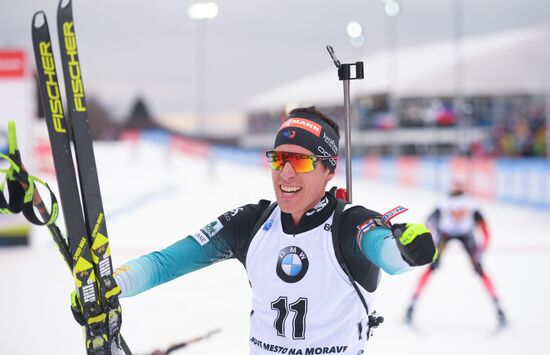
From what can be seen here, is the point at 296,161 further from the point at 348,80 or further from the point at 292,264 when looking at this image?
the point at 348,80

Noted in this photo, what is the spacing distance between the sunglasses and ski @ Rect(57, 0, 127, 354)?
0.80 m

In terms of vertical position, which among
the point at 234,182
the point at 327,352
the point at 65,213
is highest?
the point at 65,213

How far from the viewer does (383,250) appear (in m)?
2.42

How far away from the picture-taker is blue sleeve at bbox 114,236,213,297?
2734 mm

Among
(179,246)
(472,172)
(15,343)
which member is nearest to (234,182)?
(472,172)

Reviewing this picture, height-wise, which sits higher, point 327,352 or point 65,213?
point 65,213

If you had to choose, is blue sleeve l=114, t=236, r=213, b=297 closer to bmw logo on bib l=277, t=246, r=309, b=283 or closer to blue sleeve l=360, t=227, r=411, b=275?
bmw logo on bib l=277, t=246, r=309, b=283

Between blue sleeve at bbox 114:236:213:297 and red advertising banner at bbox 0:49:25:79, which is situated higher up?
red advertising banner at bbox 0:49:25:79

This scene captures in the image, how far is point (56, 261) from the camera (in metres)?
12.8

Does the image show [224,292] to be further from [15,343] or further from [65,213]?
[65,213]

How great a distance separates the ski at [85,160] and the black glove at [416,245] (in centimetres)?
113

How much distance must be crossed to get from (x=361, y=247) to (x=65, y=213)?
45.0 inches

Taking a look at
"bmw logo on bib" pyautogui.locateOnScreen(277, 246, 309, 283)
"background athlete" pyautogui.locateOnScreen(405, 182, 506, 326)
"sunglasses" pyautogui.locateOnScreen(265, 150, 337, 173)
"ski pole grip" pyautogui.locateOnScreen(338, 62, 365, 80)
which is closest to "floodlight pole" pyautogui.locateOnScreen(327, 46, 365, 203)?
"ski pole grip" pyautogui.locateOnScreen(338, 62, 365, 80)

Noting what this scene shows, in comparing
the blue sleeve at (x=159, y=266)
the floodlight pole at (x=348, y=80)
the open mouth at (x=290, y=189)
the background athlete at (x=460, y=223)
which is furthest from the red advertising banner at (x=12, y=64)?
the open mouth at (x=290, y=189)
